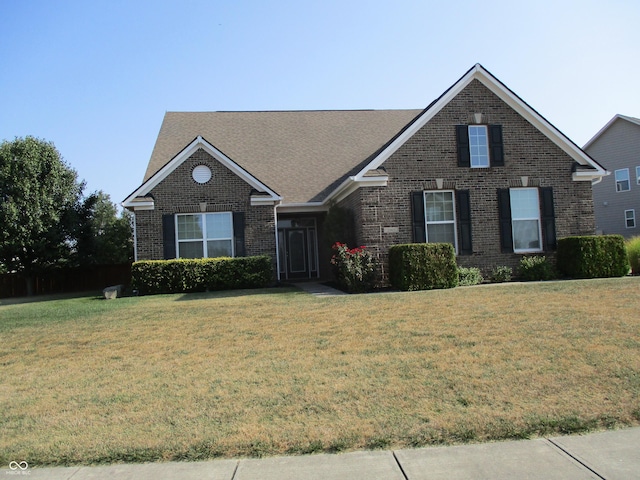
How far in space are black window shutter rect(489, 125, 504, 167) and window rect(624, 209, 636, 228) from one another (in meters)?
18.5

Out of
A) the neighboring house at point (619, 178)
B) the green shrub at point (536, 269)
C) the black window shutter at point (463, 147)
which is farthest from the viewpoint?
the neighboring house at point (619, 178)

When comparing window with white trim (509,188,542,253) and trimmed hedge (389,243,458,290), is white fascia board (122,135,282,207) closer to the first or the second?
trimmed hedge (389,243,458,290)

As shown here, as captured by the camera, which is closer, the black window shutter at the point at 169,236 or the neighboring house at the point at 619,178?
the black window shutter at the point at 169,236

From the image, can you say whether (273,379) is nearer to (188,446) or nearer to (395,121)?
(188,446)

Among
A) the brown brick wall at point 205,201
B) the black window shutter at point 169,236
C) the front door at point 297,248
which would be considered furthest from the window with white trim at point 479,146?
the black window shutter at point 169,236

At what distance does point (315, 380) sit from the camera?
586 cm

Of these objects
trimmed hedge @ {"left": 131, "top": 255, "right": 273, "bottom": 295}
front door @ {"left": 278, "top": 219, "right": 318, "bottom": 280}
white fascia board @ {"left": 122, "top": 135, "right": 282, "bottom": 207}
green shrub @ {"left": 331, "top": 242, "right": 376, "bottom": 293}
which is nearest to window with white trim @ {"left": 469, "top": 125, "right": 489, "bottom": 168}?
green shrub @ {"left": 331, "top": 242, "right": 376, "bottom": 293}

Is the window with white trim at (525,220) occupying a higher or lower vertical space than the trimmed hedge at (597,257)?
higher

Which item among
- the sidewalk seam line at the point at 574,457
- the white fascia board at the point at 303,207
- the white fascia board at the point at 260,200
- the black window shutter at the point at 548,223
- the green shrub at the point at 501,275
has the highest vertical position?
the white fascia board at the point at 260,200

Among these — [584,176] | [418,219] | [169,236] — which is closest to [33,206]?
[169,236]

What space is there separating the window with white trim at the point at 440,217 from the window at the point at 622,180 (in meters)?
19.9

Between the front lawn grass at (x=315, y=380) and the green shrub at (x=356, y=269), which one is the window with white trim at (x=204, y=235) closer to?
the green shrub at (x=356, y=269)

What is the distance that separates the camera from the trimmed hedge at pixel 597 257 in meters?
15.4

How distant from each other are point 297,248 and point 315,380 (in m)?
16.1
